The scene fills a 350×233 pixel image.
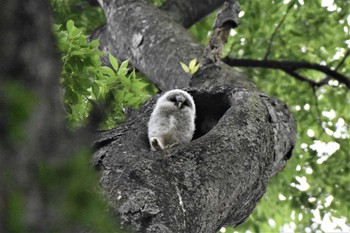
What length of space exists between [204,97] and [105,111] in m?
3.20

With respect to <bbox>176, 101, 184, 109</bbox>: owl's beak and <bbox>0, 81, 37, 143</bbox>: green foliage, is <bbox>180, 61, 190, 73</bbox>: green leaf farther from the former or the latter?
<bbox>0, 81, 37, 143</bbox>: green foliage

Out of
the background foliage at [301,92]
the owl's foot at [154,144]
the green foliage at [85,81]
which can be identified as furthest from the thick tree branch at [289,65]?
the owl's foot at [154,144]

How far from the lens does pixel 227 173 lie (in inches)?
125

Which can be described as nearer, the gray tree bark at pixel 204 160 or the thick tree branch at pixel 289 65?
the gray tree bark at pixel 204 160

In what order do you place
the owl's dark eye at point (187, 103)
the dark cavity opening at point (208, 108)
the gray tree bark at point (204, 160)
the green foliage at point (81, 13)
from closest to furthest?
the gray tree bark at point (204, 160), the dark cavity opening at point (208, 108), the owl's dark eye at point (187, 103), the green foliage at point (81, 13)

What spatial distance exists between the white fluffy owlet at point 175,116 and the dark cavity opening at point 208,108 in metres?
0.07

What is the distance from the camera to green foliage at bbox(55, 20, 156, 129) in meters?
4.27

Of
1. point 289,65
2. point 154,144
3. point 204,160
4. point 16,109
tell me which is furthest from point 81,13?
point 16,109

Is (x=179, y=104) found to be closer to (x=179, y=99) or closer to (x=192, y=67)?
(x=179, y=99)

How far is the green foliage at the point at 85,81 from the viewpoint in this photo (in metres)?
4.27

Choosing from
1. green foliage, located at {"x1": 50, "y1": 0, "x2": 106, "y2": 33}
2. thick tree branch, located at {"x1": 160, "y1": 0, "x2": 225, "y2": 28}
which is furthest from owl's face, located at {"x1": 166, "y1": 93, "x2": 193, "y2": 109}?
green foliage, located at {"x1": 50, "y1": 0, "x2": 106, "y2": 33}

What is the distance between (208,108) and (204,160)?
1.51m

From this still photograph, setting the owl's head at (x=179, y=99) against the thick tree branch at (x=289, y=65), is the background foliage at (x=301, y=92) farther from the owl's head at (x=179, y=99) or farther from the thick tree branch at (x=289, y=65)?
the owl's head at (x=179, y=99)

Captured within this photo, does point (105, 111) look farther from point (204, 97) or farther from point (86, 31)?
point (86, 31)
